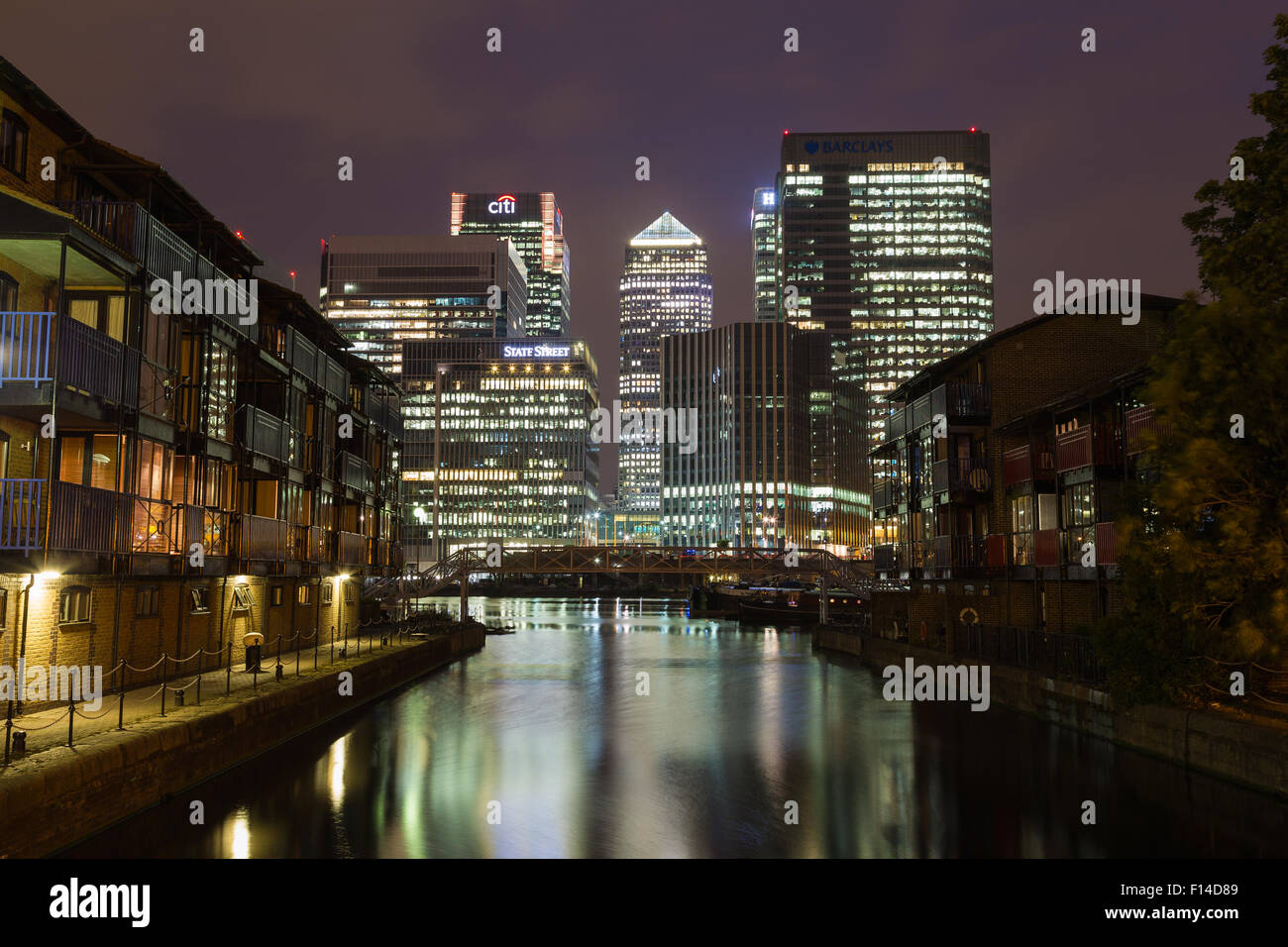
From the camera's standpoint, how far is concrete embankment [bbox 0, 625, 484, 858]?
1287 cm

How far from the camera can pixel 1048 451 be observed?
33.7 metres

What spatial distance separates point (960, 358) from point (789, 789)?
917 inches

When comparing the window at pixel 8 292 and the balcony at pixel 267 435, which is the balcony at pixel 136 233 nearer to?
the window at pixel 8 292

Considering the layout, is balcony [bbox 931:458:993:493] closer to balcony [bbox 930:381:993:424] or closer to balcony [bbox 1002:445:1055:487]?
balcony [bbox 1002:445:1055:487]

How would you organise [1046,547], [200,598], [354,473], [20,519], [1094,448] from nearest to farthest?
[20,519]
[200,598]
[1094,448]
[1046,547]
[354,473]

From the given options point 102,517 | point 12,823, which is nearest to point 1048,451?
point 102,517

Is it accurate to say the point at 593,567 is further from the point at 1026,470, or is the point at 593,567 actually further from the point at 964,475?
the point at 1026,470

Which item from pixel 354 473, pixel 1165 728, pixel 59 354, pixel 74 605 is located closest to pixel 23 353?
pixel 59 354

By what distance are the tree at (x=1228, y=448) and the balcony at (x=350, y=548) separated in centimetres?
3001

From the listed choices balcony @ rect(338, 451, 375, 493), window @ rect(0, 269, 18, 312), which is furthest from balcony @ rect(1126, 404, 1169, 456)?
balcony @ rect(338, 451, 375, 493)

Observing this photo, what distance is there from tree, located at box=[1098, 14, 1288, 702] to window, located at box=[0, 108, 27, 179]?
22933 millimetres

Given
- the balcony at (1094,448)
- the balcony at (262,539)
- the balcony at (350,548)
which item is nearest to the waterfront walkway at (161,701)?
the balcony at (262,539)

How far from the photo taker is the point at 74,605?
20.5 m

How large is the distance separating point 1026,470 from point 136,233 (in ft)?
91.3
